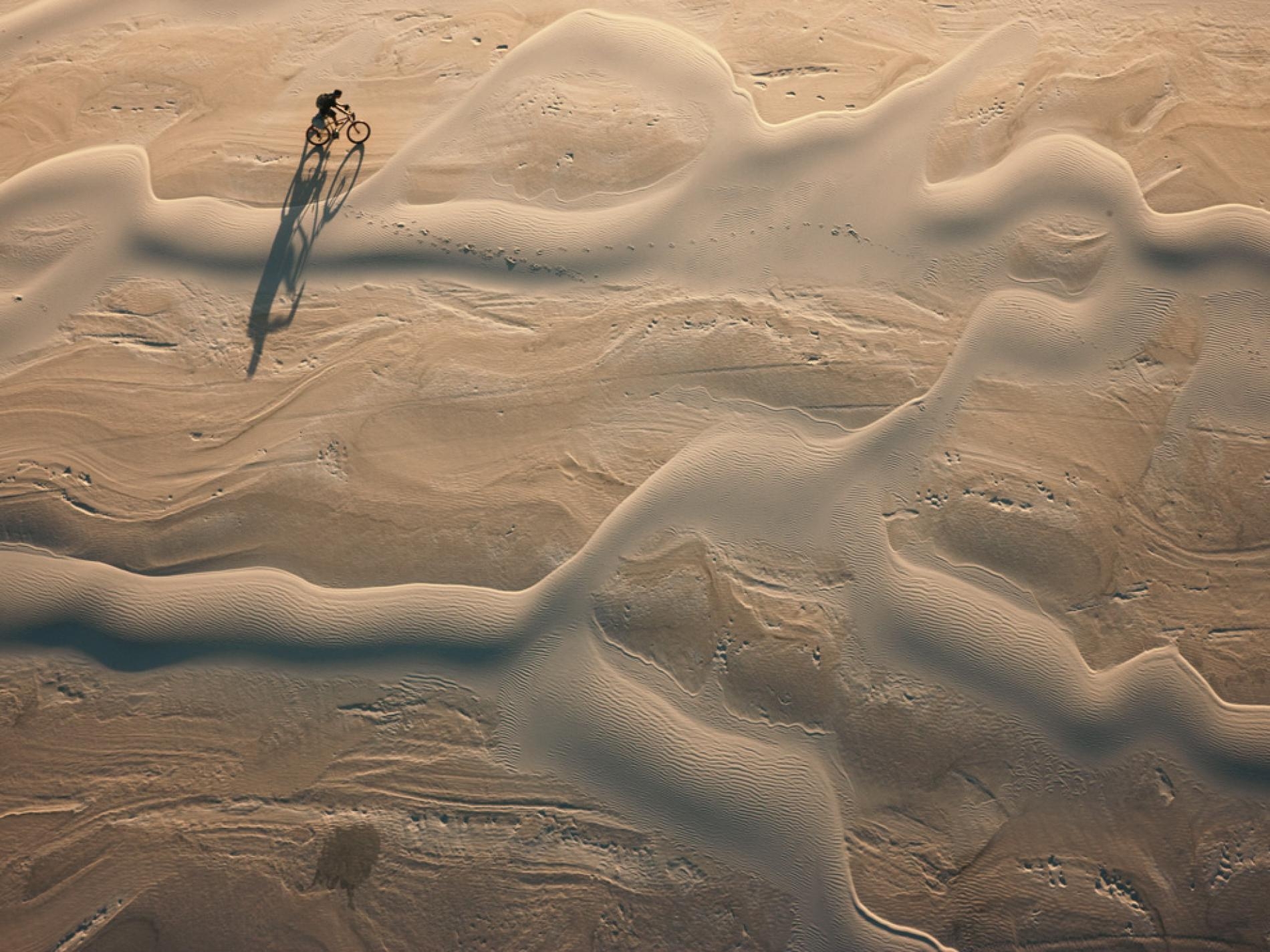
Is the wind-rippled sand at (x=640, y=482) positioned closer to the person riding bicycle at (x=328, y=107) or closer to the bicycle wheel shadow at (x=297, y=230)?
the bicycle wheel shadow at (x=297, y=230)

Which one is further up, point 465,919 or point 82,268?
point 82,268

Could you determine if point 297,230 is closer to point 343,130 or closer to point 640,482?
point 343,130

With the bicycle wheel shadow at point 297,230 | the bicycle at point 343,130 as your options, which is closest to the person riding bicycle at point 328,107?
the bicycle at point 343,130

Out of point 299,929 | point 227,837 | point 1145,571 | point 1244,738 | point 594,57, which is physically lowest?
point 299,929

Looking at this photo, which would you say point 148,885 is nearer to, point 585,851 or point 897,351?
point 585,851

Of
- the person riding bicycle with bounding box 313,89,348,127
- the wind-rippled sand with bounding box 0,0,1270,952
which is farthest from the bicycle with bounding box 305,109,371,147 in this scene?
the wind-rippled sand with bounding box 0,0,1270,952

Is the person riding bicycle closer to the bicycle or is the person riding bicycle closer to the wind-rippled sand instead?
the bicycle

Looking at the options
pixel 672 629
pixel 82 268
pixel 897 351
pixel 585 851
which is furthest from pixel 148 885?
pixel 897 351
